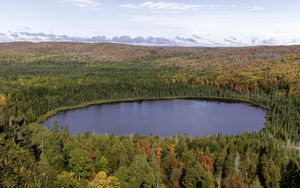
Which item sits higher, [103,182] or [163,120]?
[103,182]

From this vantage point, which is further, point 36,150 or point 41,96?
point 41,96

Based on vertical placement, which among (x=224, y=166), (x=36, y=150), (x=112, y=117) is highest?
(x=36, y=150)

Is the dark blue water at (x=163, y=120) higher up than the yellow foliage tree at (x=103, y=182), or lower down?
lower down

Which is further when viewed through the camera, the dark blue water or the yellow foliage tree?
the dark blue water

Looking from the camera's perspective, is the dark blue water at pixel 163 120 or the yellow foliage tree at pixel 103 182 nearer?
the yellow foliage tree at pixel 103 182

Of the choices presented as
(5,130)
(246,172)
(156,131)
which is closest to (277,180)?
(246,172)

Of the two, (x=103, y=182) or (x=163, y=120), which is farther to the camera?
(x=163, y=120)

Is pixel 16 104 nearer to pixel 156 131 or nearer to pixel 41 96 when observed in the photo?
pixel 41 96

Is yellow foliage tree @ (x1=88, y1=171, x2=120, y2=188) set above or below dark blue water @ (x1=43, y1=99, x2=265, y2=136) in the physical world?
above
